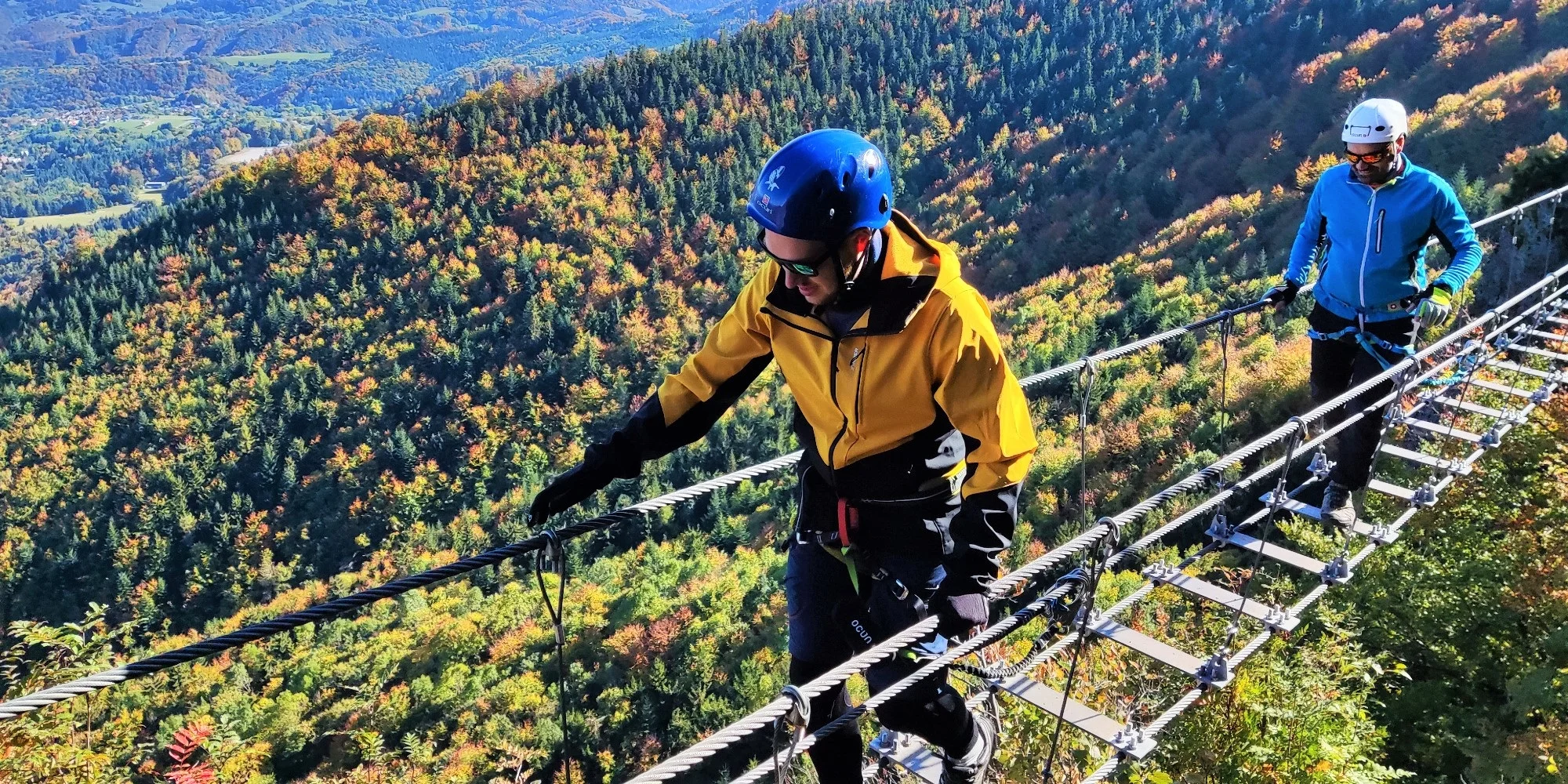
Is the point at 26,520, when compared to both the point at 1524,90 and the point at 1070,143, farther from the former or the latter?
the point at 1524,90

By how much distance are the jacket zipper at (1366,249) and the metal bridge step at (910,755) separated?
11.3 ft

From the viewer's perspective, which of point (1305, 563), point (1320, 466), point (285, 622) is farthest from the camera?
point (1320, 466)

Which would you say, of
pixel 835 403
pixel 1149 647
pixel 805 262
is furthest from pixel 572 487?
pixel 1149 647

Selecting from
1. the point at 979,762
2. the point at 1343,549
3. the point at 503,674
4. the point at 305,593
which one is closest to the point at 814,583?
the point at 979,762

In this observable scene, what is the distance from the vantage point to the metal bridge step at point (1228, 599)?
4074mm

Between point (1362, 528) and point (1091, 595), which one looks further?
point (1362, 528)

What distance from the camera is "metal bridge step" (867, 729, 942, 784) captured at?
3.24m

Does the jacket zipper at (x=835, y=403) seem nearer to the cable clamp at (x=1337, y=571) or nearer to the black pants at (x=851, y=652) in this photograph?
the black pants at (x=851, y=652)

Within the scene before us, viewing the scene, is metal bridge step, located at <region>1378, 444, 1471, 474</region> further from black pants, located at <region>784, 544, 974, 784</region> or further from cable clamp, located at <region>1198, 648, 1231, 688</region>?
black pants, located at <region>784, 544, 974, 784</region>

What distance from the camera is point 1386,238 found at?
4.67m

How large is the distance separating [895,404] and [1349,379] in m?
3.96

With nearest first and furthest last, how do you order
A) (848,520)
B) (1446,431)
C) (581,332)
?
(848,520), (1446,431), (581,332)

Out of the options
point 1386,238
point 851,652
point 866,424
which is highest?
point 866,424

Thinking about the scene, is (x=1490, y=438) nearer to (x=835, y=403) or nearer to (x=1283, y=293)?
(x=1283, y=293)
